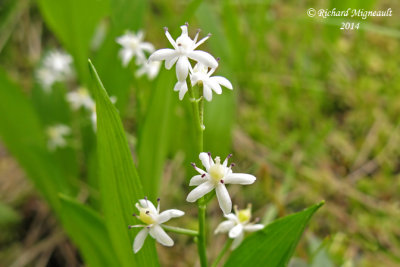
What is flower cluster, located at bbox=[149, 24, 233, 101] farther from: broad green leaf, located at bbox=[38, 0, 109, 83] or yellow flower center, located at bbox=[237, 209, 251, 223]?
broad green leaf, located at bbox=[38, 0, 109, 83]

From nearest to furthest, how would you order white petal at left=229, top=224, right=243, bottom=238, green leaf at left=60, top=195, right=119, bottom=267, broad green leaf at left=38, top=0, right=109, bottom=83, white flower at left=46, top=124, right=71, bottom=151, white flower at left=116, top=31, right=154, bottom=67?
white petal at left=229, top=224, right=243, bottom=238 < green leaf at left=60, top=195, right=119, bottom=267 < white flower at left=116, top=31, right=154, bottom=67 < broad green leaf at left=38, top=0, right=109, bottom=83 < white flower at left=46, top=124, right=71, bottom=151

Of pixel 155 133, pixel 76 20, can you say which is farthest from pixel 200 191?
pixel 76 20

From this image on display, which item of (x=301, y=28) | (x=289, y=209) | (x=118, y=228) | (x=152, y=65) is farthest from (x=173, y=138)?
(x=301, y=28)

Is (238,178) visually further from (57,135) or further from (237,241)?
(57,135)

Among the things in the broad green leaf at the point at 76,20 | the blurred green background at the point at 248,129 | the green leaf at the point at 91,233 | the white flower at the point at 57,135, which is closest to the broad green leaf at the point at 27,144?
the blurred green background at the point at 248,129

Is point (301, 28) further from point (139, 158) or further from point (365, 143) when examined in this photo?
point (139, 158)

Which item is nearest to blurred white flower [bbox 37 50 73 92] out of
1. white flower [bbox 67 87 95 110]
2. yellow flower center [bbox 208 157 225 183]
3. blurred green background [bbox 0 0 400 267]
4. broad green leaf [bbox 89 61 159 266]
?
blurred green background [bbox 0 0 400 267]
